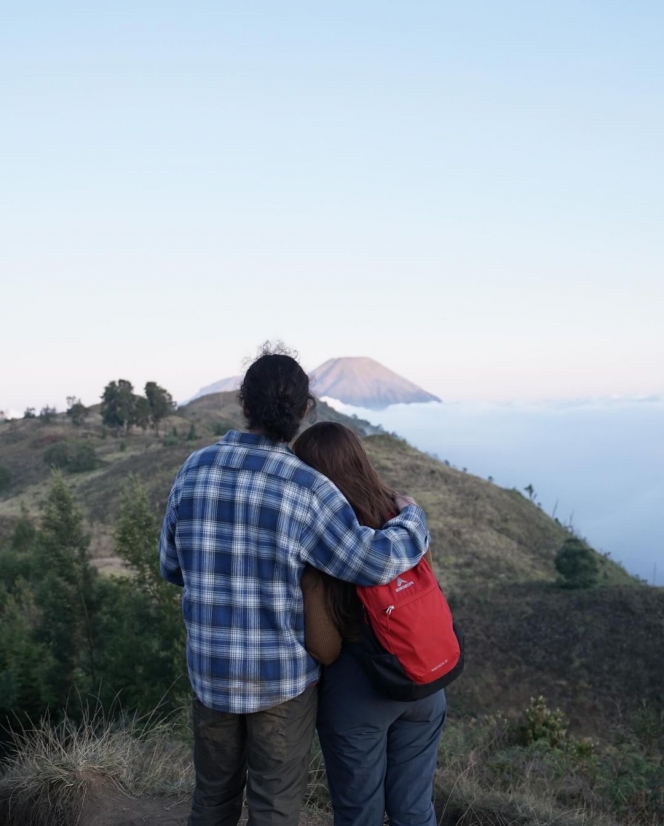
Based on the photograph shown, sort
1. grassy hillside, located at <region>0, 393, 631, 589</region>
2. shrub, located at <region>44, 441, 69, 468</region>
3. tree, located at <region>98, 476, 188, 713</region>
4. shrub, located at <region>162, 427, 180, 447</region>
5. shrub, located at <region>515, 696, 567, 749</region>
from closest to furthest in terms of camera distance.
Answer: shrub, located at <region>515, 696, 567, 749</region>, tree, located at <region>98, 476, 188, 713</region>, grassy hillside, located at <region>0, 393, 631, 589</region>, shrub, located at <region>162, 427, 180, 447</region>, shrub, located at <region>44, 441, 69, 468</region>

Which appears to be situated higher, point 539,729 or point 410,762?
point 410,762

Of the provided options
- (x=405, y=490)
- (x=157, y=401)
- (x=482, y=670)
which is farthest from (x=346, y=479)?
(x=157, y=401)

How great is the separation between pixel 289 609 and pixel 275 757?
0.50 m

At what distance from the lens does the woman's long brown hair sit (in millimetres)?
2178

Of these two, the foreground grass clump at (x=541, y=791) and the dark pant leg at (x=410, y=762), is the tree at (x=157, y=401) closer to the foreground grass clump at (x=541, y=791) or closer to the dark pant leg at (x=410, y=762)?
the foreground grass clump at (x=541, y=791)

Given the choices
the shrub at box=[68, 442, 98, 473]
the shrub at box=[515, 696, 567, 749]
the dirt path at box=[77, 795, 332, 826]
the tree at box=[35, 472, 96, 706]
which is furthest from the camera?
the shrub at box=[68, 442, 98, 473]

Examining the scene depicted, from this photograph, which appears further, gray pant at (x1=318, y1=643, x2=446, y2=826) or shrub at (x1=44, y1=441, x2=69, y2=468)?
shrub at (x1=44, y1=441, x2=69, y2=468)

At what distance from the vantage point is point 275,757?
217 centimetres

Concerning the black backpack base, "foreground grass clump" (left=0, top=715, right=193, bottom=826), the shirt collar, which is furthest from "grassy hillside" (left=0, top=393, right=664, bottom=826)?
the shirt collar

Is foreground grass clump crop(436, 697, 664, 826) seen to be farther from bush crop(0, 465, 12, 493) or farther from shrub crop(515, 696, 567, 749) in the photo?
bush crop(0, 465, 12, 493)

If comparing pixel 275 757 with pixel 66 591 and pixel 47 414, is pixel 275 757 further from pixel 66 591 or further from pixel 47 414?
pixel 47 414

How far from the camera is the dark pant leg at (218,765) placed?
2.23 metres

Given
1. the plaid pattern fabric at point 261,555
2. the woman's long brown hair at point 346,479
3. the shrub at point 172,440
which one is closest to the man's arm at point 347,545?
the plaid pattern fabric at point 261,555

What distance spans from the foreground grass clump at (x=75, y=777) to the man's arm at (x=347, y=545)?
2063mm
